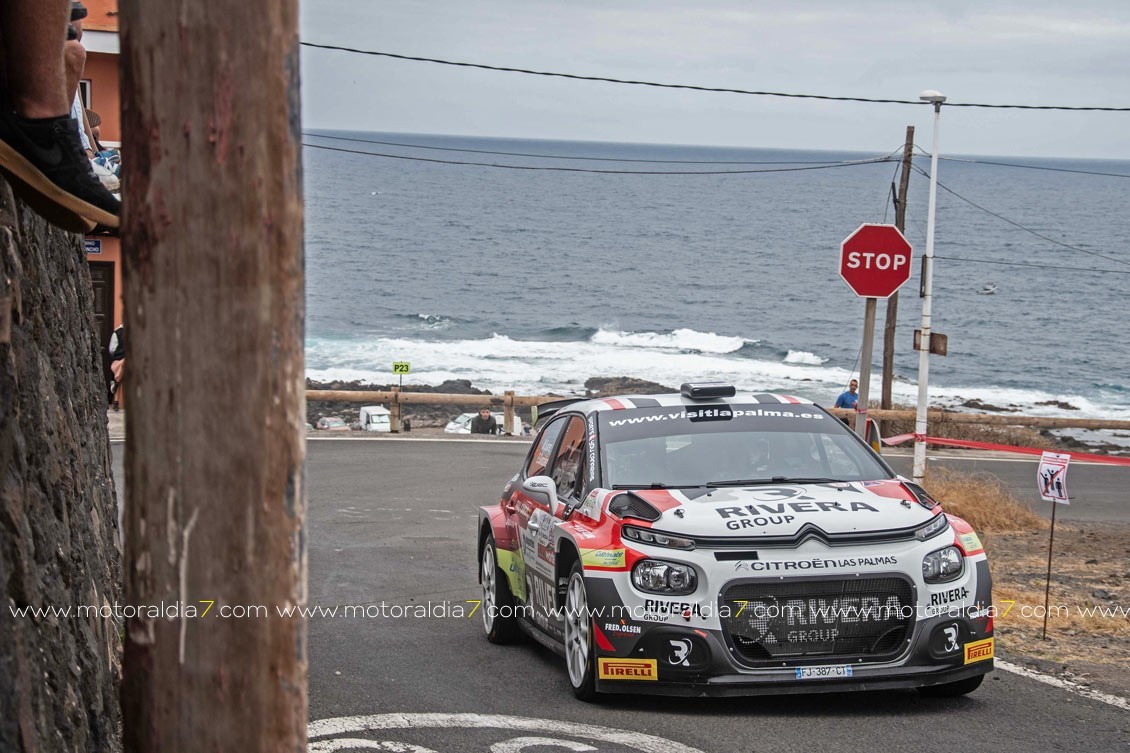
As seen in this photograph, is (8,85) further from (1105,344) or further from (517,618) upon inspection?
(1105,344)

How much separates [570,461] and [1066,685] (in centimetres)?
317

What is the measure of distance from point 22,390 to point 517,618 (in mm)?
4693

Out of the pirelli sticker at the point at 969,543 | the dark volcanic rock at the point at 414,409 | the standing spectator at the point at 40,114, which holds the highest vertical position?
the standing spectator at the point at 40,114

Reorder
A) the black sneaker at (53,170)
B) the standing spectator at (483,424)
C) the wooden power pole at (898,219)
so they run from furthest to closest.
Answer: the wooden power pole at (898,219)
the standing spectator at (483,424)
the black sneaker at (53,170)

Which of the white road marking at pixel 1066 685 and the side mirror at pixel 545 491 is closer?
the white road marking at pixel 1066 685

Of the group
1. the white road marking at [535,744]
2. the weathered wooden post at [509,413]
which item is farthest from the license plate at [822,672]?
the weathered wooden post at [509,413]

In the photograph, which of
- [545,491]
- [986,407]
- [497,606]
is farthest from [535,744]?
[986,407]

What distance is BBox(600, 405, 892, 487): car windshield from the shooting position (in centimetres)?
800

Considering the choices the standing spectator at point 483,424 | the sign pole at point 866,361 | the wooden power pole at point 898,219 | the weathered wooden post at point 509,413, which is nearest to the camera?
the sign pole at point 866,361

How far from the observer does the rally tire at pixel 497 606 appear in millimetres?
9102

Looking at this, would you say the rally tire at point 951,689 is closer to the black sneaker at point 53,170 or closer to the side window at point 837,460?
the side window at point 837,460

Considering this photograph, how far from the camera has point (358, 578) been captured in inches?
462

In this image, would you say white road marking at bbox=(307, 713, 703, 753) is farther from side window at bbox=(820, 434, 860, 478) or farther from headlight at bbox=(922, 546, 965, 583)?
side window at bbox=(820, 434, 860, 478)

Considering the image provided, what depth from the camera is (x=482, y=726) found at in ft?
22.4
